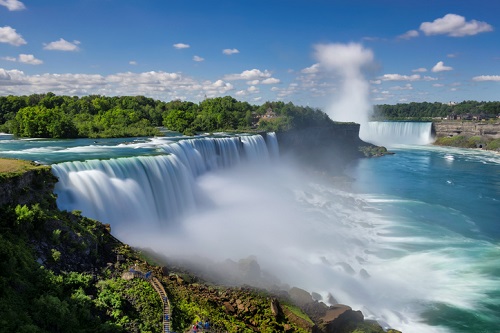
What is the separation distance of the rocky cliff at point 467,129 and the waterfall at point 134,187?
232 ft

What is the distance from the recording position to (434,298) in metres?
18.0

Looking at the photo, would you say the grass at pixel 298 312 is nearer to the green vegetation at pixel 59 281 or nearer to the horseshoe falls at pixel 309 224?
the horseshoe falls at pixel 309 224

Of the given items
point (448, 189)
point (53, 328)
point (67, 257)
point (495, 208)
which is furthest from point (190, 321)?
point (448, 189)

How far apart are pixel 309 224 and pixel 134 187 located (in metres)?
13.0

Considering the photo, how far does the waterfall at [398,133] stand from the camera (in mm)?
87688

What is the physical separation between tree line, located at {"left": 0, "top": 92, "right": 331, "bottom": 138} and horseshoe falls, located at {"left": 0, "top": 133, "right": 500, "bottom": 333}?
860 cm

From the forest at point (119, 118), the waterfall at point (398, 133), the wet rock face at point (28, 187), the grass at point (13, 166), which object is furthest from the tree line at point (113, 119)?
the waterfall at point (398, 133)

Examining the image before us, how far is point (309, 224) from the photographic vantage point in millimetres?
28000

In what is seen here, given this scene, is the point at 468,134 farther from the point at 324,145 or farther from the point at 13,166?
the point at 13,166

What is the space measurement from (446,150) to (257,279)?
71.0 meters

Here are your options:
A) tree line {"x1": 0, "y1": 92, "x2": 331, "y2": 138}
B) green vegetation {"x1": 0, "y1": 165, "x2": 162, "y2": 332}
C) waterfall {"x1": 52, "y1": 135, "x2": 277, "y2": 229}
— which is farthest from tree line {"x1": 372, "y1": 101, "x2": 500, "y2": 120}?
green vegetation {"x1": 0, "y1": 165, "x2": 162, "y2": 332}

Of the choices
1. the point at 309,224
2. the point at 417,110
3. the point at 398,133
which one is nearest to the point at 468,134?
the point at 398,133

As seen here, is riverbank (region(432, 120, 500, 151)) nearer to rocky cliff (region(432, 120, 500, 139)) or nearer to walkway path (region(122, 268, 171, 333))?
rocky cliff (region(432, 120, 500, 139))

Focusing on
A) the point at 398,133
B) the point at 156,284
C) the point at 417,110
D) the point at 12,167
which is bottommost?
the point at 156,284
